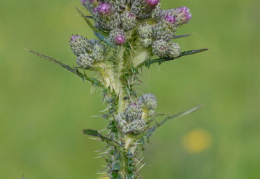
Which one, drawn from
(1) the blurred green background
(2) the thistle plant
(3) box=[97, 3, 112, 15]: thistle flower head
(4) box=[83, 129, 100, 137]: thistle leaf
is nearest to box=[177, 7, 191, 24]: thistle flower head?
(2) the thistle plant

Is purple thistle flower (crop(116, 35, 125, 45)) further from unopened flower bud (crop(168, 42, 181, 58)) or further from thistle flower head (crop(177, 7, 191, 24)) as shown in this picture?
thistle flower head (crop(177, 7, 191, 24))

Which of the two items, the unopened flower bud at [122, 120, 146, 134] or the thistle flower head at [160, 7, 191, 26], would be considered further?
the thistle flower head at [160, 7, 191, 26]

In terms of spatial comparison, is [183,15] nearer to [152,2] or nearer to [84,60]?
[152,2]

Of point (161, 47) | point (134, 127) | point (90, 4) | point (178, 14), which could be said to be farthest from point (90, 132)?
point (178, 14)

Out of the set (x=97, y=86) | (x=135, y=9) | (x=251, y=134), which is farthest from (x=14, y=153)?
(x=135, y=9)

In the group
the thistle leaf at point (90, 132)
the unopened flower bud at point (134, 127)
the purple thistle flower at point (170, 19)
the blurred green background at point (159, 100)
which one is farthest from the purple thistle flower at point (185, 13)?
the blurred green background at point (159, 100)

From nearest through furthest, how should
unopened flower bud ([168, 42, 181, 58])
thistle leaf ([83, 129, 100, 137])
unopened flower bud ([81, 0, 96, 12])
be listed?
thistle leaf ([83, 129, 100, 137]) < unopened flower bud ([168, 42, 181, 58]) < unopened flower bud ([81, 0, 96, 12])

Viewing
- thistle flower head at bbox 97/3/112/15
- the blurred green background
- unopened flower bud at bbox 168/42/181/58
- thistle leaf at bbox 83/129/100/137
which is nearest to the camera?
thistle leaf at bbox 83/129/100/137
